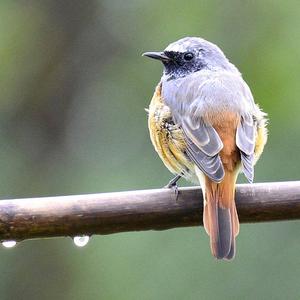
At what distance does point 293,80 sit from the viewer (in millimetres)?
11594

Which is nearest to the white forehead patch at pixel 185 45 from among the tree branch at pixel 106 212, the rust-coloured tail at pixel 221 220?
the rust-coloured tail at pixel 221 220

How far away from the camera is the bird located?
16.9 ft

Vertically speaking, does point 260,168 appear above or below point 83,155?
below

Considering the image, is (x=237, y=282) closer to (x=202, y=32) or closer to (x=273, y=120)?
(x=273, y=120)

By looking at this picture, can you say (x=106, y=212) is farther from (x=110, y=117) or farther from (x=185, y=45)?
(x=110, y=117)

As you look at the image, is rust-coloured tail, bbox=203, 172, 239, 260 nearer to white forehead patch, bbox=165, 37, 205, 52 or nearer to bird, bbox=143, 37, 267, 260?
bird, bbox=143, 37, 267, 260

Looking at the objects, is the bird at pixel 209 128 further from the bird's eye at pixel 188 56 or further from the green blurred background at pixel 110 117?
the green blurred background at pixel 110 117

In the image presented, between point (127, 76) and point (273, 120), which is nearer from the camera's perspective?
point (273, 120)

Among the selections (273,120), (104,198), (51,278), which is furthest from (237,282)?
(104,198)

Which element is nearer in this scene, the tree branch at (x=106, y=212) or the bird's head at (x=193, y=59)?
the tree branch at (x=106, y=212)

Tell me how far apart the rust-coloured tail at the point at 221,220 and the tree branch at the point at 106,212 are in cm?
24

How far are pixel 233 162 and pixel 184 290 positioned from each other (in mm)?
5242

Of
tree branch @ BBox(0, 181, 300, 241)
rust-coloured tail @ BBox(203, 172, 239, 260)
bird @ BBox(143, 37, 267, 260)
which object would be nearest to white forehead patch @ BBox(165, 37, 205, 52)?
bird @ BBox(143, 37, 267, 260)

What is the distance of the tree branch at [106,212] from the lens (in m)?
4.51
